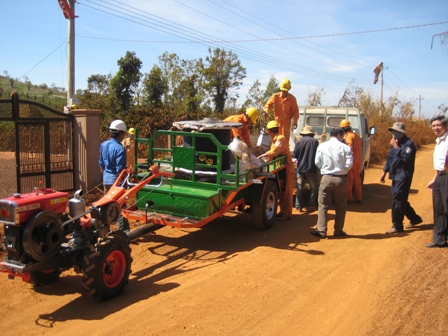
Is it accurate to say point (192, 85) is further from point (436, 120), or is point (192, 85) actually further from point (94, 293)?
point (94, 293)

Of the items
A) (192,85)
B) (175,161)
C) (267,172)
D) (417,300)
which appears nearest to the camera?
(417,300)

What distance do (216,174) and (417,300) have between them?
11.1ft

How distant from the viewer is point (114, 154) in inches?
253

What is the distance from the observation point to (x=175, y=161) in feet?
23.9

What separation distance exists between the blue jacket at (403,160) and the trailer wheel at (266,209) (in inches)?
85.7

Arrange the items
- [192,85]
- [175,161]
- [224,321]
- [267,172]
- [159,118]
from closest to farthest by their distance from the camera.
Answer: [224,321], [175,161], [267,172], [159,118], [192,85]

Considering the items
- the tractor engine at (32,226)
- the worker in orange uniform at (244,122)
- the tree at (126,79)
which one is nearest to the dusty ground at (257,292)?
the tractor engine at (32,226)

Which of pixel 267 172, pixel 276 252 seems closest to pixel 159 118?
pixel 267 172

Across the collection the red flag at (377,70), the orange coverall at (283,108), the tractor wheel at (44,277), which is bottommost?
the tractor wheel at (44,277)

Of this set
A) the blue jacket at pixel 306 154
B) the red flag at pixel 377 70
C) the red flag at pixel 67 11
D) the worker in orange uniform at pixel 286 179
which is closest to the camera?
the worker in orange uniform at pixel 286 179

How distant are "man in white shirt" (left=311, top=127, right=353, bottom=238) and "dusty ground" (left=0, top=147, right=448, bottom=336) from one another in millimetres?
339

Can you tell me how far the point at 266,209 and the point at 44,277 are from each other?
408 centimetres

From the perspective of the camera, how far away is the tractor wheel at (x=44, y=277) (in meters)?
5.04

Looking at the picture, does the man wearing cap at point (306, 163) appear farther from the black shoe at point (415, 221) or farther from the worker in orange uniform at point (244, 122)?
the black shoe at point (415, 221)
